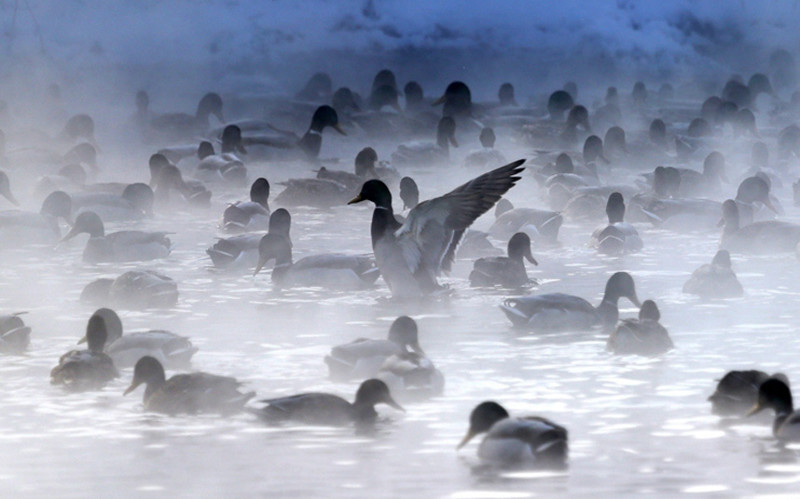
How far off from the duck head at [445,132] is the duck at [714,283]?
1280cm

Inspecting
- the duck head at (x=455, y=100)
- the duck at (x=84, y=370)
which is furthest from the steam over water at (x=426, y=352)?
the duck head at (x=455, y=100)

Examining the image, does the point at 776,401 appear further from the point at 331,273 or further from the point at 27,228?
the point at 27,228

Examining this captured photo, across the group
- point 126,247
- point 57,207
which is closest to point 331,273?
point 126,247

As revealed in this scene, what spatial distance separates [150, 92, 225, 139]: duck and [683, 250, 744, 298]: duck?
16.7 meters

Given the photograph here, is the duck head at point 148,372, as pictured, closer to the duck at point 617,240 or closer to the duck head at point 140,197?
the duck at point 617,240

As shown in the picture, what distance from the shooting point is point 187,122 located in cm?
3002

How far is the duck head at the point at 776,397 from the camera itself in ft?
29.8

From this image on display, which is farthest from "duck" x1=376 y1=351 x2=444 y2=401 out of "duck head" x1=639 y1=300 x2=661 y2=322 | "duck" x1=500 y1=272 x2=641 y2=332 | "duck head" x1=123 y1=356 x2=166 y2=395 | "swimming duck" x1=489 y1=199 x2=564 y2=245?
"swimming duck" x1=489 y1=199 x2=564 y2=245

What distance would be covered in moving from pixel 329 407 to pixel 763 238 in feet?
28.5

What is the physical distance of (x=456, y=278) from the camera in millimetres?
15312

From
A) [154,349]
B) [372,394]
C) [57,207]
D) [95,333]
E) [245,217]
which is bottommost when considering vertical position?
[372,394]

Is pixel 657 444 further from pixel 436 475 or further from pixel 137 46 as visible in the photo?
pixel 137 46

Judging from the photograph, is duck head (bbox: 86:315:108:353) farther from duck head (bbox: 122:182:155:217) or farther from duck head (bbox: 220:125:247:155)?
duck head (bbox: 220:125:247:155)

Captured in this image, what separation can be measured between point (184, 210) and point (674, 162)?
884 cm
